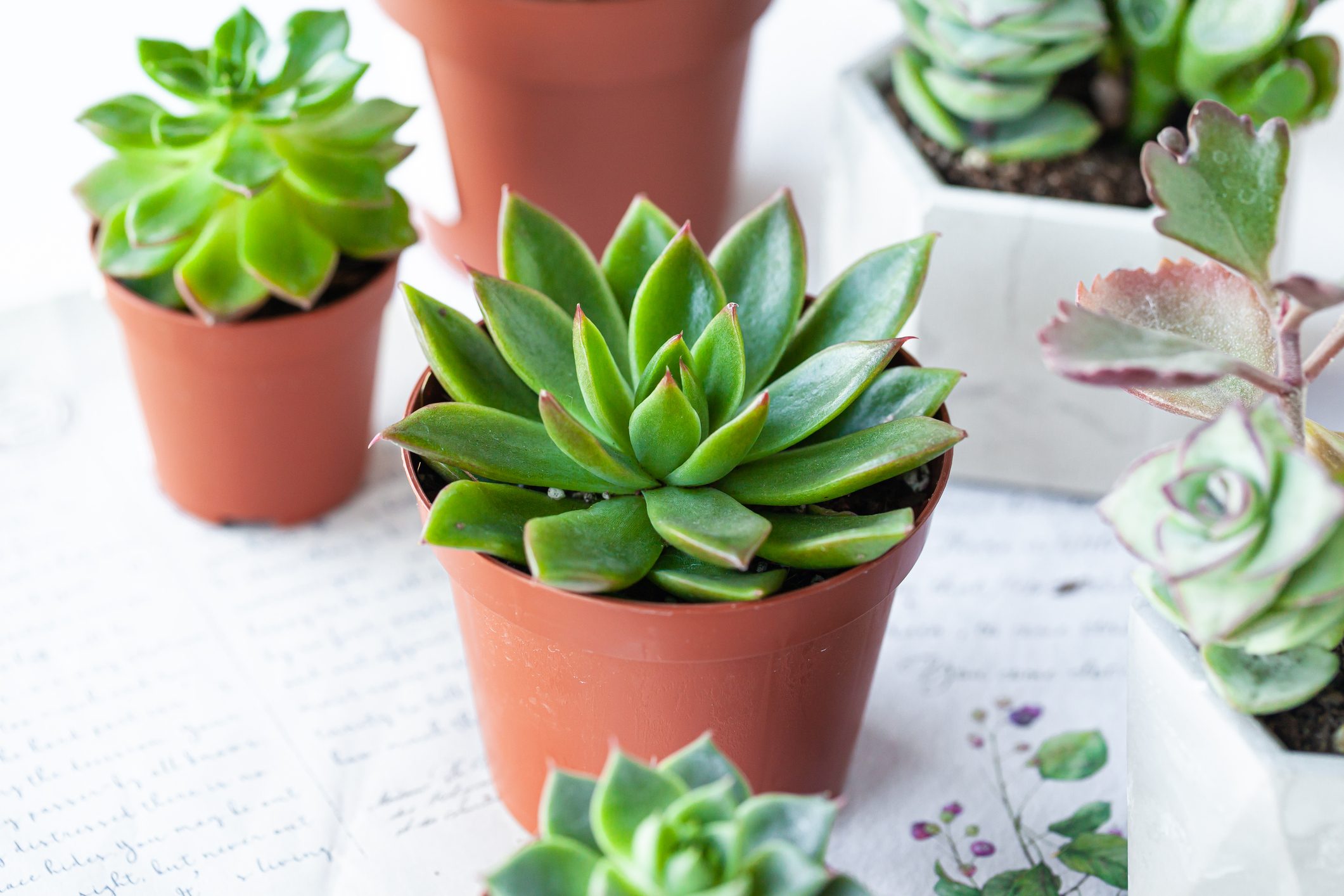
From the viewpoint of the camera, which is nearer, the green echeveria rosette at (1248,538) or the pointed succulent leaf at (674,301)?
the green echeveria rosette at (1248,538)

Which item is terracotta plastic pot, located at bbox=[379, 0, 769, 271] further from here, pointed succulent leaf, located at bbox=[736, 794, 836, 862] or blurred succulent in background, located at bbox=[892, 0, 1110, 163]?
pointed succulent leaf, located at bbox=[736, 794, 836, 862]

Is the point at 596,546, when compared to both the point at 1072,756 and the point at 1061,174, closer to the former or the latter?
the point at 1072,756

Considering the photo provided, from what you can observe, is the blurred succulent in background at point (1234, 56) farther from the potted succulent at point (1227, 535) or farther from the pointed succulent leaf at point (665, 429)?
the pointed succulent leaf at point (665, 429)

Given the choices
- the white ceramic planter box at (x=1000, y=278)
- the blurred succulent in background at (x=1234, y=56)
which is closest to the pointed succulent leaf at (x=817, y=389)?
the white ceramic planter box at (x=1000, y=278)

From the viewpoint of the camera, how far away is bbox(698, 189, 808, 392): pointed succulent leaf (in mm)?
635

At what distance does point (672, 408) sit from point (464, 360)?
123mm

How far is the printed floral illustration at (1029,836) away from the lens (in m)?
0.67

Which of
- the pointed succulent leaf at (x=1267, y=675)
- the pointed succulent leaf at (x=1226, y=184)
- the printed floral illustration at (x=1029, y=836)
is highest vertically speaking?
the pointed succulent leaf at (x=1226, y=184)

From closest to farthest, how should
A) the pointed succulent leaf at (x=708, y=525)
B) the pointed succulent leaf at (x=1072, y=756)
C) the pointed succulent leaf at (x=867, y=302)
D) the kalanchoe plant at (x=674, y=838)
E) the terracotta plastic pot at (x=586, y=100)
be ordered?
1. the kalanchoe plant at (x=674, y=838)
2. the pointed succulent leaf at (x=708, y=525)
3. the pointed succulent leaf at (x=867, y=302)
4. the pointed succulent leaf at (x=1072, y=756)
5. the terracotta plastic pot at (x=586, y=100)

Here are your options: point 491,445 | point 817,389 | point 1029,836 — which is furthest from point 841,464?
point 1029,836

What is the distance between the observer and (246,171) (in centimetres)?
72

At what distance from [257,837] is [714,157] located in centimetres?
55

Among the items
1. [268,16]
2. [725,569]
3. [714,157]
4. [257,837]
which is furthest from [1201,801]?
[268,16]

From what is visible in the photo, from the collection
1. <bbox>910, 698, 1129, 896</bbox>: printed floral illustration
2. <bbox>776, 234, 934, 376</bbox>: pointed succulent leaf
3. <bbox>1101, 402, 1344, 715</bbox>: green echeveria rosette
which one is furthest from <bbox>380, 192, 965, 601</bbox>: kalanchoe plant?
<bbox>910, 698, 1129, 896</bbox>: printed floral illustration
